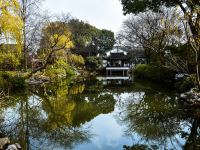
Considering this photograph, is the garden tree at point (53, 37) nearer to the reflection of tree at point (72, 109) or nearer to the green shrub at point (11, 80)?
the green shrub at point (11, 80)

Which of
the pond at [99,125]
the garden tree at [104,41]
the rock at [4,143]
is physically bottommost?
the pond at [99,125]

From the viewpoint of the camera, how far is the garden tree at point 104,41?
211 feet

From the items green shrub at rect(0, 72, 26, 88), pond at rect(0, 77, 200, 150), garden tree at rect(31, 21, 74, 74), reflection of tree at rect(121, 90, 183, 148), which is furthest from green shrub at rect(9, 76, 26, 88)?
reflection of tree at rect(121, 90, 183, 148)

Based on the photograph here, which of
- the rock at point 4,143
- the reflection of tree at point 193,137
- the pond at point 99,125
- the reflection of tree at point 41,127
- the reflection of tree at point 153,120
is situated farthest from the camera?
the reflection of tree at point 153,120

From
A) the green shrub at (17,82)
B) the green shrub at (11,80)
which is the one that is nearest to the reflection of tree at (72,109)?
the green shrub at (11,80)

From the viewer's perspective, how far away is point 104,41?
65.8 m

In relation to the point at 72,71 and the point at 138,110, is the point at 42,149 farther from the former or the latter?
the point at 72,71

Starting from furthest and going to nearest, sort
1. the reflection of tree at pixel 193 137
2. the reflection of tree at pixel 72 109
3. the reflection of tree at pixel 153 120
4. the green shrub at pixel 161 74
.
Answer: the green shrub at pixel 161 74 < the reflection of tree at pixel 72 109 < the reflection of tree at pixel 153 120 < the reflection of tree at pixel 193 137

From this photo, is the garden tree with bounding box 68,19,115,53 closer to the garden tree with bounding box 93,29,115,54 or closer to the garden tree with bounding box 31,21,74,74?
the garden tree with bounding box 93,29,115,54

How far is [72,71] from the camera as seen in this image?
41469mm

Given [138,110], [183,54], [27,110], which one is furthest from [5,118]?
[183,54]

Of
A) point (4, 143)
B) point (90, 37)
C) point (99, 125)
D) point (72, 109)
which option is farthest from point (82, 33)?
point (4, 143)

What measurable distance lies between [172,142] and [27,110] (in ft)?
25.6

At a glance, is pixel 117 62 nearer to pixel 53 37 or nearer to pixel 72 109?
pixel 53 37
